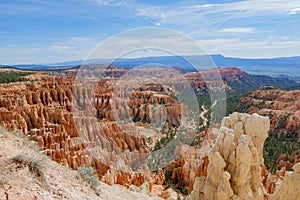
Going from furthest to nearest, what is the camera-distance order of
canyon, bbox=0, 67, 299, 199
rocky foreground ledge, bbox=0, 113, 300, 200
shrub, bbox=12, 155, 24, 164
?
canyon, bbox=0, 67, 299, 199 → rocky foreground ledge, bbox=0, 113, 300, 200 → shrub, bbox=12, 155, 24, 164

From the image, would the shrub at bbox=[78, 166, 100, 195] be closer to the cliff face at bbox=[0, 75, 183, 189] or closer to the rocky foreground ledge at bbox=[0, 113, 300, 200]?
the rocky foreground ledge at bbox=[0, 113, 300, 200]

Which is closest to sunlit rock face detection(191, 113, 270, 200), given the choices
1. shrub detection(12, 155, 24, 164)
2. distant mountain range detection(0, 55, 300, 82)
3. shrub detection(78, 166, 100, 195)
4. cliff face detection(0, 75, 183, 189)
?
shrub detection(78, 166, 100, 195)

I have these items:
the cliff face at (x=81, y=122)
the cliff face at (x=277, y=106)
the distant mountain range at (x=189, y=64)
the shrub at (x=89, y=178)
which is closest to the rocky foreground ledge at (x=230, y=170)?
the shrub at (x=89, y=178)

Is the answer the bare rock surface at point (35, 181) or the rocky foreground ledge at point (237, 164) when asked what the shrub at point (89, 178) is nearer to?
the bare rock surface at point (35, 181)

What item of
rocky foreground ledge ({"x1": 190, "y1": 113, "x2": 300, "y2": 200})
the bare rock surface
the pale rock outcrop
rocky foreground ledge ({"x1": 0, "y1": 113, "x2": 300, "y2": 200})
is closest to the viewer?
the bare rock surface

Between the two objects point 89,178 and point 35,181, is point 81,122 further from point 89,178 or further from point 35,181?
point 35,181

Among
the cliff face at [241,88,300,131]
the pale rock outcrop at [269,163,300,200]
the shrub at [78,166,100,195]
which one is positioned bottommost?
the cliff face at [241,88,300,131]

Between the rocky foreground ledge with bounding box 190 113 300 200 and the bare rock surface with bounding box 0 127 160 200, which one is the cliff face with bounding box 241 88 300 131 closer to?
the rocky foreground ledge with bounding box 190 113 300 200

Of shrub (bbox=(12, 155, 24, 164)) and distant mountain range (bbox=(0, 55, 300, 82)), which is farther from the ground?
distant mountain range (bbox=(0, 55, 300, 82))

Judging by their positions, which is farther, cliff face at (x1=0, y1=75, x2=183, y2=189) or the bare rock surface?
cliff face at (x1=0, y1=75, x2=183, y2=189)

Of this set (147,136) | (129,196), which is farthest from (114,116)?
(129,196)
